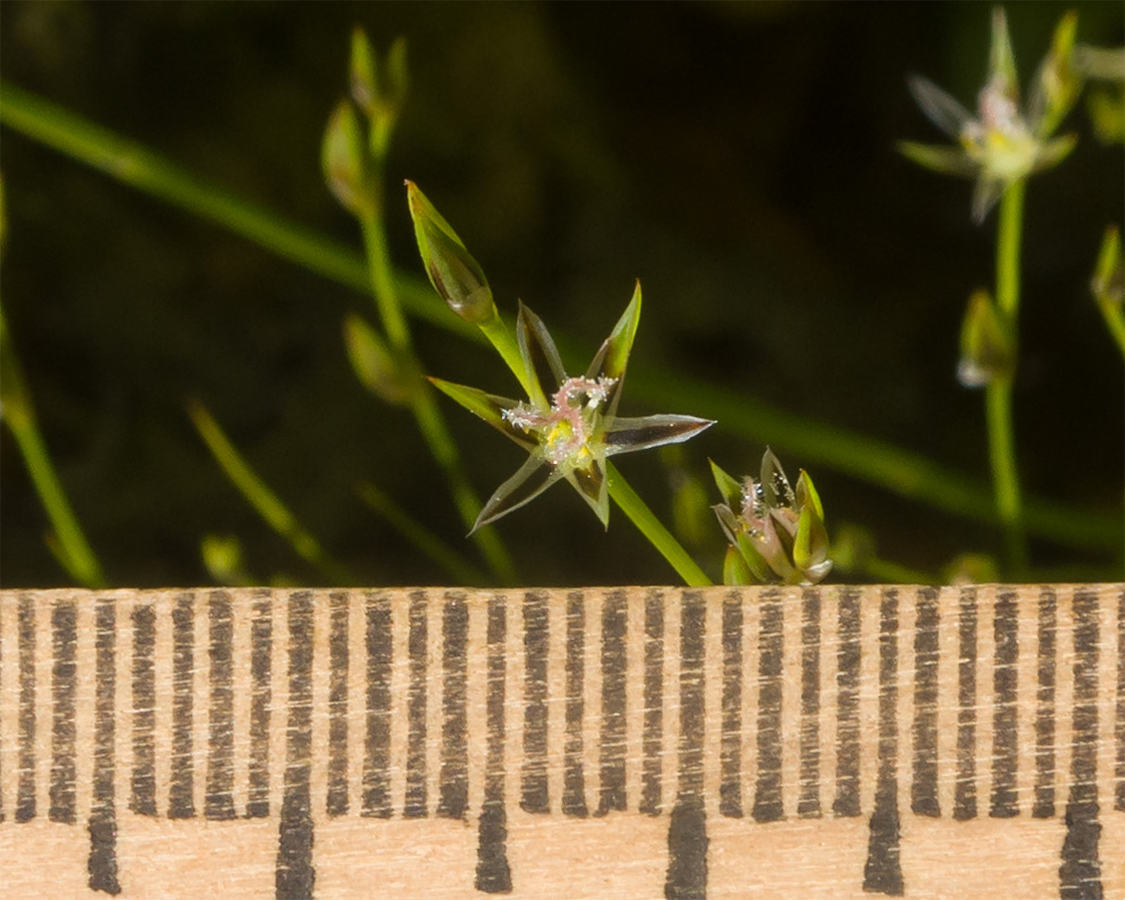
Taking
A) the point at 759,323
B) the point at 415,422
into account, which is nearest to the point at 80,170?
the point at 415,422

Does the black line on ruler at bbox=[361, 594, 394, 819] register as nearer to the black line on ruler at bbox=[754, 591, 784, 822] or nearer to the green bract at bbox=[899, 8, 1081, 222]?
the black line on ruler at bbox=[754, 591, 784, 822]

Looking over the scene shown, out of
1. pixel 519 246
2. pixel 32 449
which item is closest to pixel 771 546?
pixel 32 449

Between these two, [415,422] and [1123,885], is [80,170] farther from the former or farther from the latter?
[1123,885]

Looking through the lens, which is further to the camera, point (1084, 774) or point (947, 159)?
point (947, 159)

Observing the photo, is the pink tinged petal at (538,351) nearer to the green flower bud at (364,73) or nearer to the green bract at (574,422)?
the green bract at (574,422)

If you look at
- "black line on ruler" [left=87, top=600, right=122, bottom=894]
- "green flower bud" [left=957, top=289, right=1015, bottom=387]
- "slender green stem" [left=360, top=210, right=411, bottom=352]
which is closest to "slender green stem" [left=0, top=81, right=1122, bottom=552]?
"slender green stem" [left=360, top=210, right=411, bottom=352]

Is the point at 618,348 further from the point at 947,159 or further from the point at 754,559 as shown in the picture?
the point at 947,159
